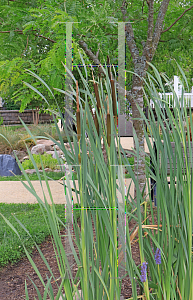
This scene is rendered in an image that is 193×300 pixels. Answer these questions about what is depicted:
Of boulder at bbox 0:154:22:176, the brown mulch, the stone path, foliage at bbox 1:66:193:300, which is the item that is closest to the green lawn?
the brown mulch

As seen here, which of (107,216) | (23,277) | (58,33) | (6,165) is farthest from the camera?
(6,165)

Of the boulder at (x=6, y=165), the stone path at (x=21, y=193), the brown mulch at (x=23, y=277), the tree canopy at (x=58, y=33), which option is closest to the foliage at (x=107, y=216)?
the tree canopy at (x=58, y=33)

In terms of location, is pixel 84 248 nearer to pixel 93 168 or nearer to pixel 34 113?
pixel 93 168

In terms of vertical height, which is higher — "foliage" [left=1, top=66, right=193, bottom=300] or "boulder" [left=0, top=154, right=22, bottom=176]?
"foliage" [left=1, top=66, right=193, bottom=300]

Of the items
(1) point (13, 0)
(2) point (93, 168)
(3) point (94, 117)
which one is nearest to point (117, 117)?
(3) point (94, 117)

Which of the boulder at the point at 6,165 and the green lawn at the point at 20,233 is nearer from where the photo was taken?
the green lawn at the point at 20,233

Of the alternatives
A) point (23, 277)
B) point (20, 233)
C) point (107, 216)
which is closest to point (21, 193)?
point (20, 233)

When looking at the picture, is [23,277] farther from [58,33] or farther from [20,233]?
[58,33]

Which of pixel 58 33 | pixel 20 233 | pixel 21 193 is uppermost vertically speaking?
pixel 58 33

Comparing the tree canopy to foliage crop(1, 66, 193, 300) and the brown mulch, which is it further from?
the brown mulch

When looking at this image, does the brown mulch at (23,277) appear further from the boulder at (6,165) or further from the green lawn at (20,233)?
the boulder at (6,165)

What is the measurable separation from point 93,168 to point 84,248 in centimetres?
30

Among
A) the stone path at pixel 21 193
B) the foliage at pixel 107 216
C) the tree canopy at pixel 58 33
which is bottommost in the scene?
the stone path at pixel 21 193

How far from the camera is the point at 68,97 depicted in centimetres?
115
